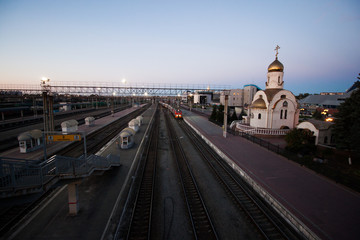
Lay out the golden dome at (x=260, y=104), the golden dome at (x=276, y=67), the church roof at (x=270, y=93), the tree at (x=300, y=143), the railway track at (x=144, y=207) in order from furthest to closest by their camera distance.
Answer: the golden dome at (x=276, y=67)
the golden dome at (x=260, y=104)
the church roof at (x=270, y=93)
the tree at (x=300, y=143)
the railway track at (x=144, y=207)

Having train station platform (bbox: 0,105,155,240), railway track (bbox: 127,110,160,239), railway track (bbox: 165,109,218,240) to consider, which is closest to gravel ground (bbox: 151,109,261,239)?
railway track (bbox: 165,109,218,240)

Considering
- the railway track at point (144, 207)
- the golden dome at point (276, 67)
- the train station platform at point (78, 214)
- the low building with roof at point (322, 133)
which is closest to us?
the train station platform at point (78, 214)

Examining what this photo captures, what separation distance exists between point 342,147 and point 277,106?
13678mm

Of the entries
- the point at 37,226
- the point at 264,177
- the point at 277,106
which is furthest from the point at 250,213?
the point at 277,106

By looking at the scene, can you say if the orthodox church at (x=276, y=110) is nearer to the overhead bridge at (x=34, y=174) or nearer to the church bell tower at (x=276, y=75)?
the church bell tower at (x=276, y=75)

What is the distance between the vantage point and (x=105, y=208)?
10.4 m

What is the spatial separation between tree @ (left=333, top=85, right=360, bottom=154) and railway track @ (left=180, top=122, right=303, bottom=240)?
9.77m

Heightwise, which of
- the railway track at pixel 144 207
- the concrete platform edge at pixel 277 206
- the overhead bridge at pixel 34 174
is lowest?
the railway track at pixel 144 207

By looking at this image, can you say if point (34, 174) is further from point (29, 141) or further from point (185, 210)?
point (29, 141)

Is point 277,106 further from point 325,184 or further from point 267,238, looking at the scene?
point 267,238

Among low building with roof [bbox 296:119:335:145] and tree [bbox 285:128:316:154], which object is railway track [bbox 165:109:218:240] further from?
low building with roof [bbox 296:119:335:145]

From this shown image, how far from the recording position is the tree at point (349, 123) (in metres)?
14.1

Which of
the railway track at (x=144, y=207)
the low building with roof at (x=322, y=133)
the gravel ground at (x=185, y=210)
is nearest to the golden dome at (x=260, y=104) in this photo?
the low building with roof at (x=322, y=133)

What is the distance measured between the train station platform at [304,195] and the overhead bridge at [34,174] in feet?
37.7
